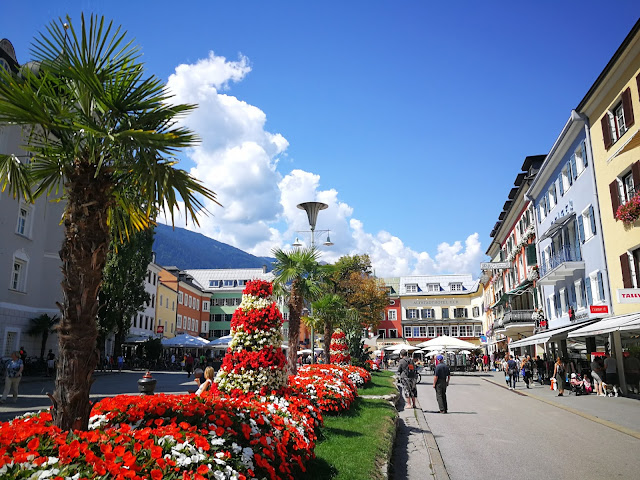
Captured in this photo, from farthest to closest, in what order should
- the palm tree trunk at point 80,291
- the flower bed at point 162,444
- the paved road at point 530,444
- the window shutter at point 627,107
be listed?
the window shutter at point 627,107
the paved road at point 530,444
the palm tree trunk at point 80,291
the flower bed at point 162,444

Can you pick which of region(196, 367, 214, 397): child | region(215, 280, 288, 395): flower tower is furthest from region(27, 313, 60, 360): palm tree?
region(215, 280, 288, 395): flower tower

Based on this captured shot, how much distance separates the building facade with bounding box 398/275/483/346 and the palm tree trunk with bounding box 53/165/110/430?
258 ft

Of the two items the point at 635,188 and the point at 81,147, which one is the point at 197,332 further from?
the point at 81,147

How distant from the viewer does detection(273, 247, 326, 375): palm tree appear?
631 inches

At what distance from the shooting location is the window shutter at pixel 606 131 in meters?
21.3

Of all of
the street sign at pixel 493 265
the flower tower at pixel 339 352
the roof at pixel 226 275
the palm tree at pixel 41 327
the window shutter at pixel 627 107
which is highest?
the roof at pixel 226 275

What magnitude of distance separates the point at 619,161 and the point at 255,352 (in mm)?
17711

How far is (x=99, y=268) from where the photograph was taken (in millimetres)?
5285

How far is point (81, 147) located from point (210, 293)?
76169 mm

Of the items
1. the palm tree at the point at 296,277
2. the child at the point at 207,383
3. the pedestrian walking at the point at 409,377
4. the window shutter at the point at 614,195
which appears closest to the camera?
the child at the point at 207,383

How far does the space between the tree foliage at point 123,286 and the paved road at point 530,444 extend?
79.0 feet

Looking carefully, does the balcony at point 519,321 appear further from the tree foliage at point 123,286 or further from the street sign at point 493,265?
the tree foliage at point 123,286

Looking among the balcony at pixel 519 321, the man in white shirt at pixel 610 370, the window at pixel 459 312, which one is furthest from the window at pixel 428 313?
the man in white shirt at pixel 610 370

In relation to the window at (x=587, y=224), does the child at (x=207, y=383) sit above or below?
below
